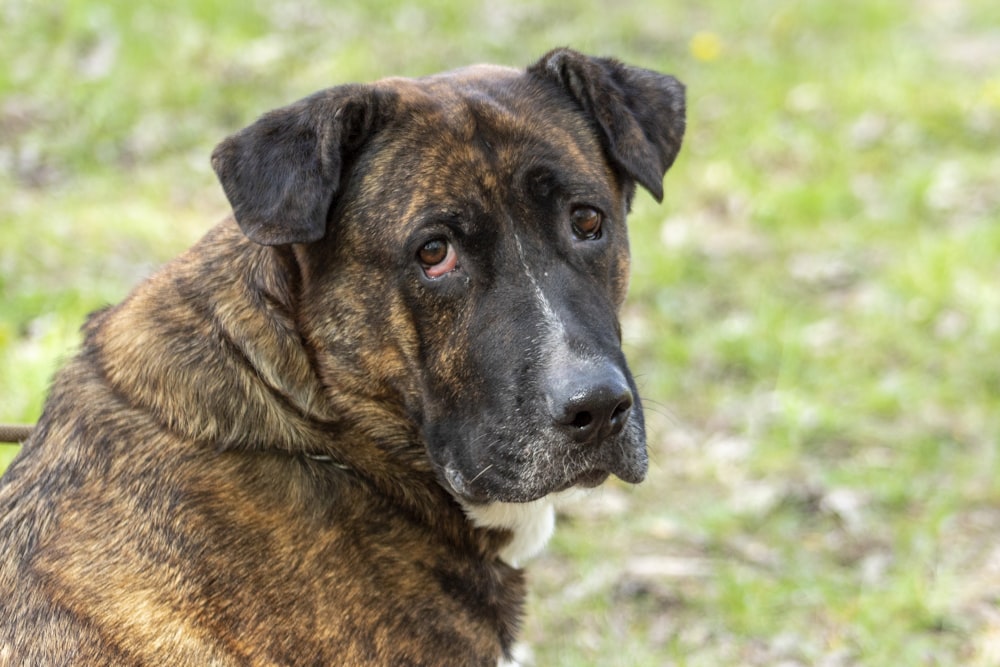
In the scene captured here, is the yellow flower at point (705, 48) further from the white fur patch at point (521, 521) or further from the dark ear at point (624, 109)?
the white fur patch at point (521, 521)

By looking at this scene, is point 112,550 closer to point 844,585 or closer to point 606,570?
point 606,570

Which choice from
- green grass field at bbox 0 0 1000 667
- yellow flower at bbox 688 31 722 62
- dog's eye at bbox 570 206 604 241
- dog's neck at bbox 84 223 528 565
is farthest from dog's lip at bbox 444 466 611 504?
yellow flower at bbox 688 31 722 62

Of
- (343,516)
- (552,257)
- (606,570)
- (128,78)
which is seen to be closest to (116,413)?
(343,516)

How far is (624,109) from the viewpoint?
3.83 m

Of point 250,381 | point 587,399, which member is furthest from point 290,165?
point 587,399

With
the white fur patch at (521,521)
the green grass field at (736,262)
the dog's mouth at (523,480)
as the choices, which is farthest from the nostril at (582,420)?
the green grass field at (736,262)

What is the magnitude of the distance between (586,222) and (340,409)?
94 cm

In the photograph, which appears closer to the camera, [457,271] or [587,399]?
[587,399]

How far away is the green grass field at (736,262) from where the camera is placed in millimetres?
5062

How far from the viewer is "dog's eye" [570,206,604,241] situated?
141 inches

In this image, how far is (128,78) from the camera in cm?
902

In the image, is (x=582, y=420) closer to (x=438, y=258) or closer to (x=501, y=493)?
(x=501, y=493)

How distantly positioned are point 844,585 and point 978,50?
7.69 metres

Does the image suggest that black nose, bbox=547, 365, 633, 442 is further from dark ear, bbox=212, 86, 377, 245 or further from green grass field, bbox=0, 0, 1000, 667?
green grass field, bbox=0, 0, 1000, 667
